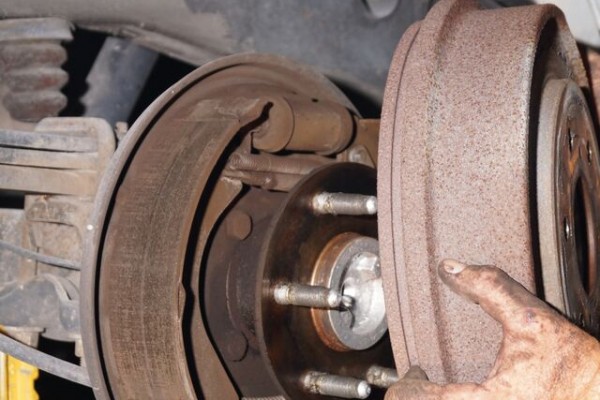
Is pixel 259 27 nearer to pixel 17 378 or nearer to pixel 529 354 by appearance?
pixel 17 378

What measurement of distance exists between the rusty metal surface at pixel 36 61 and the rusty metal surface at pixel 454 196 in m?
0.58

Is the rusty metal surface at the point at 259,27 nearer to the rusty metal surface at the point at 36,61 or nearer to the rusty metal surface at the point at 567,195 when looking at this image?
the rusty metal surface at the point at 36,61

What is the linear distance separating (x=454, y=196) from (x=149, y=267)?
321 mm

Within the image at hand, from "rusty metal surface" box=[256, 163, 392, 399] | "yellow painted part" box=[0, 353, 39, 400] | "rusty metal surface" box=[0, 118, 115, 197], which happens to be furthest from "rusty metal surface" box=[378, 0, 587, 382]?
"yellow painted part" box=[0, 353, 39, 400]

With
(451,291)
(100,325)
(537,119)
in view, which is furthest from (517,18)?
(100,325)

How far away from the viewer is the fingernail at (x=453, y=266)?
25.3 inches

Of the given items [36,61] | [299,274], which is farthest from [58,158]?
[299,274]

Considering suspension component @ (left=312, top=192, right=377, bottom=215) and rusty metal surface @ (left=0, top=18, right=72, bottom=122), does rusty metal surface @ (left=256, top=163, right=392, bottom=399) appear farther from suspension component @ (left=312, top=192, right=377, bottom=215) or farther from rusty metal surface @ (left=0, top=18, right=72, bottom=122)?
rusty metal surface @ (left=0, top=18, right=72, bottom=122)

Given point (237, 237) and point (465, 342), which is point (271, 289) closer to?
point (237, 237)

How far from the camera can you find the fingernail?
0.64 meters

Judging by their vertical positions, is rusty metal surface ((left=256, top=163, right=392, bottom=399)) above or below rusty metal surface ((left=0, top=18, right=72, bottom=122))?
below

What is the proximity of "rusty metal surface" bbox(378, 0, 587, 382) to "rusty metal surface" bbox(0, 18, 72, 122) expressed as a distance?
1.89 ft

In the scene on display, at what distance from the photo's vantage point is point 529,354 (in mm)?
601

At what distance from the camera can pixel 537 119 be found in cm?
78
